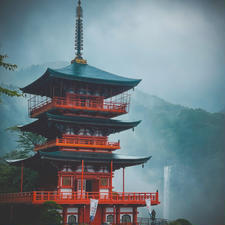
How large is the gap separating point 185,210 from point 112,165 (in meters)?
54.9

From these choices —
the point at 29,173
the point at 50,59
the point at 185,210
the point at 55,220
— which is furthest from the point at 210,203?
the point at 50,59

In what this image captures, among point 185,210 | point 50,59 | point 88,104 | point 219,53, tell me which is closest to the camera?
point 88,104

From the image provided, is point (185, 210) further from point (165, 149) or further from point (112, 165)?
point (112, 165)

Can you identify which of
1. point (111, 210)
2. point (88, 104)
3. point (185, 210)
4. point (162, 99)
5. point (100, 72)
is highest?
point (162, 99)

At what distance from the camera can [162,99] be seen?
13338 cm

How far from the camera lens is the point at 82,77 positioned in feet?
109

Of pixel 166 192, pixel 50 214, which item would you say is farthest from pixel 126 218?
pixel 166 192

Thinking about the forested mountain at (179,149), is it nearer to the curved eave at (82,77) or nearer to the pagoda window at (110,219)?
the pagoda window at (110,219)

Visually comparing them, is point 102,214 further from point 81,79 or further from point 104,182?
point 81,79

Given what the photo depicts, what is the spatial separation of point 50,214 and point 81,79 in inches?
458

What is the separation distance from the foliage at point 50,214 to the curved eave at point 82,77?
10.4 meters

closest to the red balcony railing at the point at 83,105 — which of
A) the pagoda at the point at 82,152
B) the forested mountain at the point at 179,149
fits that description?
the pagoda at the point at 82,152

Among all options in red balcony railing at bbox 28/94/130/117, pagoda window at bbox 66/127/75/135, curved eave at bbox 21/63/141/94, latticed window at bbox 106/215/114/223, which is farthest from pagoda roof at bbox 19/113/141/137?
latticed window at bbox 106/215/114/223

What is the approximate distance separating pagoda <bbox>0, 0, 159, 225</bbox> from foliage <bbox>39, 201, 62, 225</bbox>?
215cm
